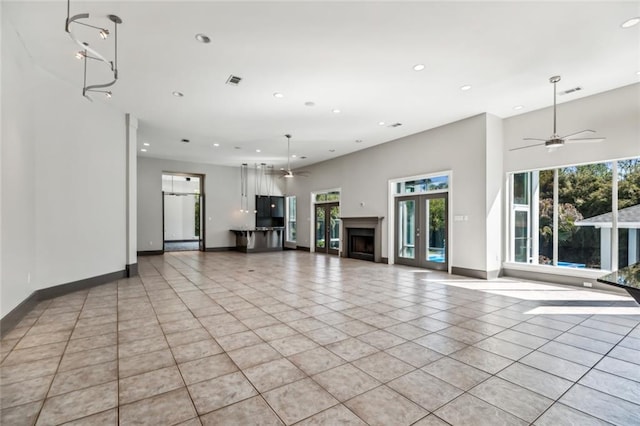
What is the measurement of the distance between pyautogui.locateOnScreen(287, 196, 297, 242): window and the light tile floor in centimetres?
823

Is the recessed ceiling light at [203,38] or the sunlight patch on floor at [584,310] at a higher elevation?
the recessed ceiling light at [203,38]

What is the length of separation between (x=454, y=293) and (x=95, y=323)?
5.38 m

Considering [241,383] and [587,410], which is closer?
[587,410]

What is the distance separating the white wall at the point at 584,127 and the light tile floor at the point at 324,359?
2.57 meters

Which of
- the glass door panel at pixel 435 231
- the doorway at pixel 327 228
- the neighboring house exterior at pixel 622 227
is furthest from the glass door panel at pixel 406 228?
the neighboring house exterior at pixel 622 227

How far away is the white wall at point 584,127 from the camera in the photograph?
203 inches

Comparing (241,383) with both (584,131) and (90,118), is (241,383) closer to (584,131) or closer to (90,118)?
(90,118)

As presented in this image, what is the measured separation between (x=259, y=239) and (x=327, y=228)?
9.12 ft

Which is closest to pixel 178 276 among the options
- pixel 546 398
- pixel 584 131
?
pixel 546 398

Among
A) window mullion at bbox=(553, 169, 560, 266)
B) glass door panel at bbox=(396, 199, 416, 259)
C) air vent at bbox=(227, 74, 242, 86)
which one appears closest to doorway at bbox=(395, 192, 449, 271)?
glass door panel at bbox=(396, 199, 416, 259)

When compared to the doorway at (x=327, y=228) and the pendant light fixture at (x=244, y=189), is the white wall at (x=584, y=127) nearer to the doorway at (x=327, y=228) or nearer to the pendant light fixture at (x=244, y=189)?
the doorway at (x=327, y=228)

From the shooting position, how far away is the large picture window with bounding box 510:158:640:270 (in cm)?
529

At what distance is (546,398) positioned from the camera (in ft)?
7.29

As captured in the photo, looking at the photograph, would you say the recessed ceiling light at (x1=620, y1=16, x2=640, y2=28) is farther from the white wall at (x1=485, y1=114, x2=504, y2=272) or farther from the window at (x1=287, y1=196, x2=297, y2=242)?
the window at (x1=287, y1=196, x2=297, y2=242)
